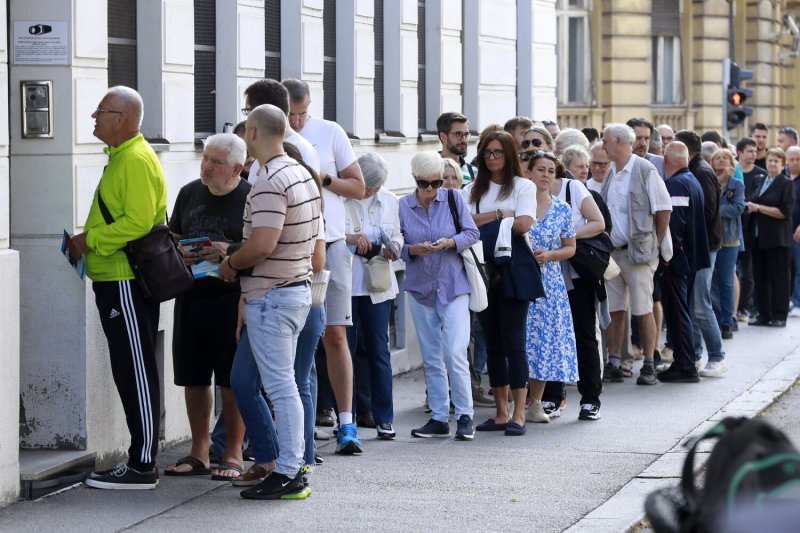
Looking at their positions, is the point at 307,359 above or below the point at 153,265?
below

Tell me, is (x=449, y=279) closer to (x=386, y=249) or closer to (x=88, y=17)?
(x=386, y=249)

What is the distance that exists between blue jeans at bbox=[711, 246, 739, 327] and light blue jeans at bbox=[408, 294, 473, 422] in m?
6.47

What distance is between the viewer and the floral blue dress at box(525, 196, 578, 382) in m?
10.5

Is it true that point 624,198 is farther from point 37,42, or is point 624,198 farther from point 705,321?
point 37,42

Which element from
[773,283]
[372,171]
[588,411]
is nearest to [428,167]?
[372,171]

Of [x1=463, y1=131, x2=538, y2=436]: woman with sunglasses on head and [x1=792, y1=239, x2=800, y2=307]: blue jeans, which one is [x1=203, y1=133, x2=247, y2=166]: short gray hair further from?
[x1=792, y1=239, x2=800, y2=307]: blue jeans

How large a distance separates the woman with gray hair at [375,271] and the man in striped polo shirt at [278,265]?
203 cm

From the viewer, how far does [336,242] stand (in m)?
9.29

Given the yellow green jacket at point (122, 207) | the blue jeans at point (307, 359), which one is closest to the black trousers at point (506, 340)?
the blue jeans at point (307, 359)

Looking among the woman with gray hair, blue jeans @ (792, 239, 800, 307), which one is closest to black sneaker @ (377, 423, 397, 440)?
the woman with gray hair

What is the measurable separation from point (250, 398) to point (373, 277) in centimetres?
209

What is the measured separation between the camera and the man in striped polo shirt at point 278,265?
298 inches

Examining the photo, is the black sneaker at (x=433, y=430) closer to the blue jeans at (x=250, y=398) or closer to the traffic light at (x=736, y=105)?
the blue jeans at (x=250, y=398)

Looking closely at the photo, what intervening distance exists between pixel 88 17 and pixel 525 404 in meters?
4.11
